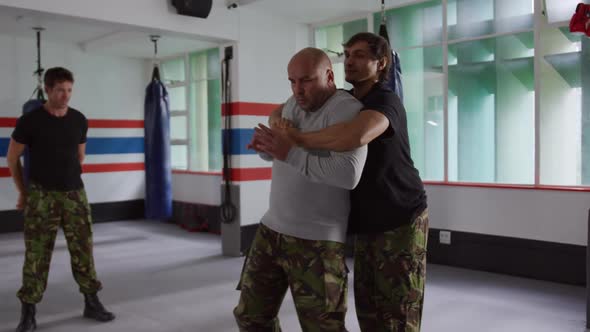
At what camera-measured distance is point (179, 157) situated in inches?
368

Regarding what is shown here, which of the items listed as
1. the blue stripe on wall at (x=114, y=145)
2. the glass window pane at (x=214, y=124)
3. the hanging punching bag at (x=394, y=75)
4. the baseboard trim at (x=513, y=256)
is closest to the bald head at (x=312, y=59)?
the hanging punching bag at (x=394, y=75)

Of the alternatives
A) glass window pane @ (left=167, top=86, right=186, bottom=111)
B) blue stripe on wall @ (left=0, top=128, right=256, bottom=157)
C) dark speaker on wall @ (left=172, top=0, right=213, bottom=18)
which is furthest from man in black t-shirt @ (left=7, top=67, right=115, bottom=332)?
glass window pane @ (left=167, top=86, right=186, bottom=111)

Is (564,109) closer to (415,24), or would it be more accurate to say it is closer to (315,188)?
(415,24)

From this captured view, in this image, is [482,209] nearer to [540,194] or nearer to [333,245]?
[540,194]

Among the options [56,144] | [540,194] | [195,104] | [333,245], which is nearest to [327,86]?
[333,245]

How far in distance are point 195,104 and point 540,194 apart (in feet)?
18.7

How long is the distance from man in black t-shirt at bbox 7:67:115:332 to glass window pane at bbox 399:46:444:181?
3.64 metres

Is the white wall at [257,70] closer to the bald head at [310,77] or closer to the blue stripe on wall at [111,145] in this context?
the blue stripe on wall at [111,145]

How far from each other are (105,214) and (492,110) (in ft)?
21.1

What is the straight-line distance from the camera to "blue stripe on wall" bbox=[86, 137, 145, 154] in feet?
29.3

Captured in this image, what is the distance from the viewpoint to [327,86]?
1989mm

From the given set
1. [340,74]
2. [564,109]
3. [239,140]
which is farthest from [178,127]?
[564,109]

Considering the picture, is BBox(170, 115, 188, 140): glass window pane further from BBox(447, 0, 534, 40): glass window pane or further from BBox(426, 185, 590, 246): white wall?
BBox(447, 0, 534, 40): glass window pane

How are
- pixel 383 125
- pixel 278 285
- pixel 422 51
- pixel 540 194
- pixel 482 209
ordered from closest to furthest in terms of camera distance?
pixel 383 125 → pixel 278 285 → pixel 540 194 → pixel 482 209 → pixel 422 51
